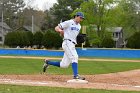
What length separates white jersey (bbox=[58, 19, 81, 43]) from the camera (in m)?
11.0

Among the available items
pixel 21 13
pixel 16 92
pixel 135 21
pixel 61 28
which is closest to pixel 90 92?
pixel 16 92

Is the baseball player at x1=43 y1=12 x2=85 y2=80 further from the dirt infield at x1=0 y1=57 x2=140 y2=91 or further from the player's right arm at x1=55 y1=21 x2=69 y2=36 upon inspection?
the dirt infield at x1=0 y1=57 x2=140 y2=91

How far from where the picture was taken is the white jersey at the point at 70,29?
11.0 metres

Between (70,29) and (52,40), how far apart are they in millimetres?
42781

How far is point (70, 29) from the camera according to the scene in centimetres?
1107

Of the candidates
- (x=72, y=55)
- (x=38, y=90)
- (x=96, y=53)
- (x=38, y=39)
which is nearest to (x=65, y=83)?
(x=72, y=55)

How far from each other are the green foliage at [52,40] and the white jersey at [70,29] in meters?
42.5

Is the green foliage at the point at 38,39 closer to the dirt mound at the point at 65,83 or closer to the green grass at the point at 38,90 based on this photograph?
the dirt mound at the point at 65,83

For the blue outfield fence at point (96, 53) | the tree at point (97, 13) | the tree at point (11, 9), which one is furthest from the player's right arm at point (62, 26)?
the tree at point (11, 9)

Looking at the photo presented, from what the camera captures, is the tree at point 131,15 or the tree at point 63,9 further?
the tree at point 63,9

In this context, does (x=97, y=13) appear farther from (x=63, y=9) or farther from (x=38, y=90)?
(x=38, y=90)

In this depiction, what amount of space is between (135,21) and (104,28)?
49.7 ft

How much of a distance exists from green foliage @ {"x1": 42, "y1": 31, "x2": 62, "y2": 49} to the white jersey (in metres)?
42.5

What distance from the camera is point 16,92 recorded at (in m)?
8.30
